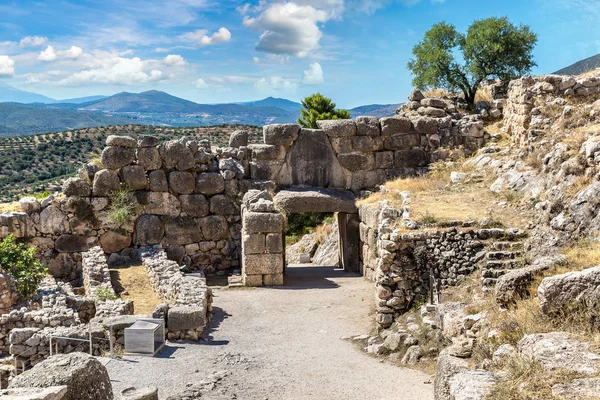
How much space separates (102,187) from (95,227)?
3.69 ft

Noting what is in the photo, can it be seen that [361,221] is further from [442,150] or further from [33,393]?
[33,393]

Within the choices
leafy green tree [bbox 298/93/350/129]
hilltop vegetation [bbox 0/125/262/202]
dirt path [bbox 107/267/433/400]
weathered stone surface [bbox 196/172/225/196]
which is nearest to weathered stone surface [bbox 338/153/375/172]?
weathered stone surface [bbox 196/172/225/196]

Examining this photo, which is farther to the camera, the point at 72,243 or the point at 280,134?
the point at 280,134

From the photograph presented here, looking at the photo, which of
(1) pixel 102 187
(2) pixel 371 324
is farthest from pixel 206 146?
(2) pixel 371 324

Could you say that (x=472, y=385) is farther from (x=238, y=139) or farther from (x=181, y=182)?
(x=238, y=139)

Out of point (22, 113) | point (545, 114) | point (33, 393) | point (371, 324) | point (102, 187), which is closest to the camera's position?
point (33, 393)

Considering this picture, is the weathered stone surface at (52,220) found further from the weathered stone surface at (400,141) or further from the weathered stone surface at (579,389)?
the weathered stone surface at (579,389)

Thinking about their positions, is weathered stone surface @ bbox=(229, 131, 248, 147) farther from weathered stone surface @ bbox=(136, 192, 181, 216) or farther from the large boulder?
the large boulder

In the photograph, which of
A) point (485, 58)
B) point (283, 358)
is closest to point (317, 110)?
point (485, 58)

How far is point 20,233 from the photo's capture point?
16375mm

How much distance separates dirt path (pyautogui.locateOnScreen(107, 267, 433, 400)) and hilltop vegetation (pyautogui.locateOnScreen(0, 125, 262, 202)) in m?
26.4

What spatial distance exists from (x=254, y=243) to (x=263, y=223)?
535 millimetres

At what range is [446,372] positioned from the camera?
6.61 m

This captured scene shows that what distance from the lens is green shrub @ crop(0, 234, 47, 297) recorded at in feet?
42.0
